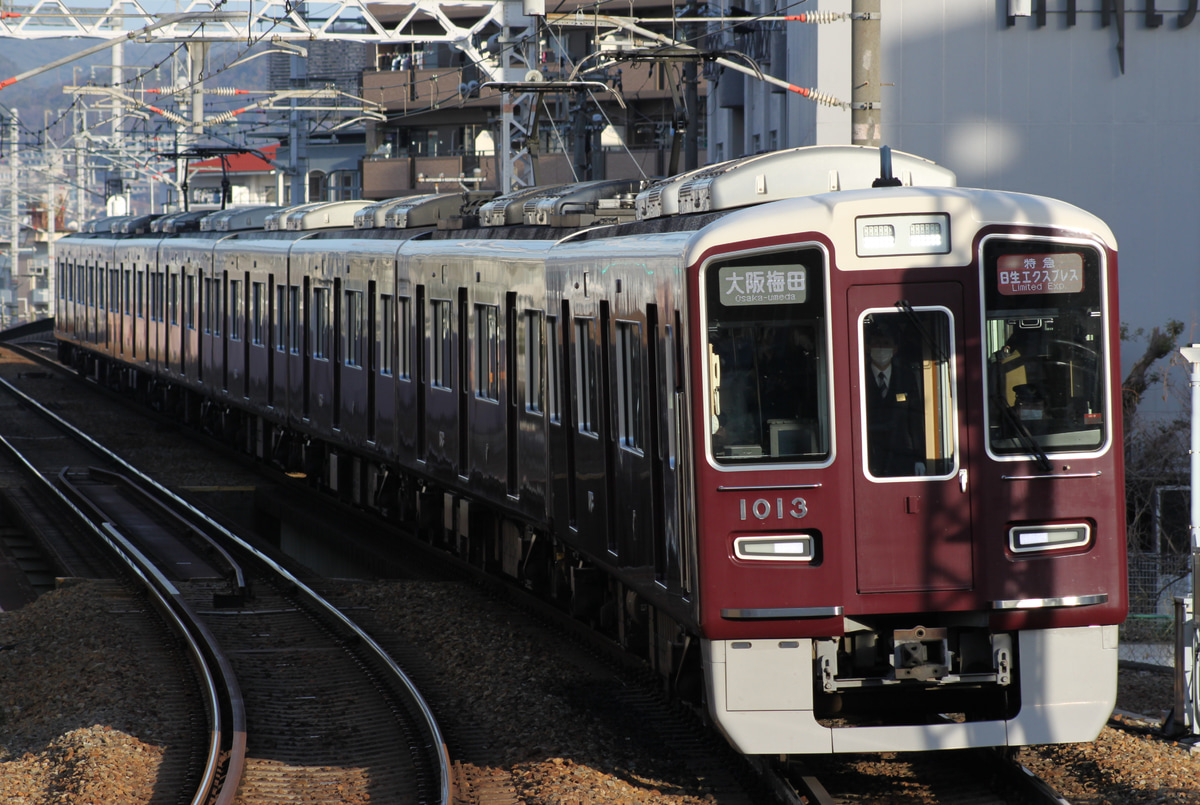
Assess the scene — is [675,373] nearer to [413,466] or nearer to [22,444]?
[413,466]

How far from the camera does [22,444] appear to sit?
22562 mm

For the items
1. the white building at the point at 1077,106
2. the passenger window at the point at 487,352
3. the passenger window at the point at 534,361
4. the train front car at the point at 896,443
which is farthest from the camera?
the white building at the point at 1077,106

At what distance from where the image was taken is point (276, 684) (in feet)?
31.7

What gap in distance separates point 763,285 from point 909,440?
837 mm

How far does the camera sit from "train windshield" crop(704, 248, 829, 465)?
6.55 metres

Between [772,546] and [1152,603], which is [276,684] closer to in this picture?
[772,546]

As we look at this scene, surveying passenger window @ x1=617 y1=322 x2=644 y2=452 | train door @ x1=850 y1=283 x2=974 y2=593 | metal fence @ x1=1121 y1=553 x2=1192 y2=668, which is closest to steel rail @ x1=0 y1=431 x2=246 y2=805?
passenger window @ x1=617 y1=322 x2=644 y2=452

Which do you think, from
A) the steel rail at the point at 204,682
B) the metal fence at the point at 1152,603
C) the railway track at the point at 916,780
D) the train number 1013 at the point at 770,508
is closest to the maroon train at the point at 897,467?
the train number 1013 at the point at 770,508

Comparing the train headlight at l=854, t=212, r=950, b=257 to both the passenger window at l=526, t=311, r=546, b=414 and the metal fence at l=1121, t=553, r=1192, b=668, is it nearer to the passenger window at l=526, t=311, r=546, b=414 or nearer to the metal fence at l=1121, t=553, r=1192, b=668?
the passenger window at l=526, t=311, r=546, b=414

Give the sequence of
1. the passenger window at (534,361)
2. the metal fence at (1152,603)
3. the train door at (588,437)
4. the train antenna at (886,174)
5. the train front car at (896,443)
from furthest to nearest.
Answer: the metal fence at (1152,603)
the passenger window at (534,361)
the train door at (588,437)
the train antenna at (886,174)
the train front car at (896,443)

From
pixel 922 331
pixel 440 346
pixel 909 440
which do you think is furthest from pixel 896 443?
pixel 440 346

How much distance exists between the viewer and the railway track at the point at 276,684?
7.67m

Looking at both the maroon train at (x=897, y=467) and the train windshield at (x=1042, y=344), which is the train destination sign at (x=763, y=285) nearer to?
the maroon train at (x=897, y=467)

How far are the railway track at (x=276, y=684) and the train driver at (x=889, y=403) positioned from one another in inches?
91.8
